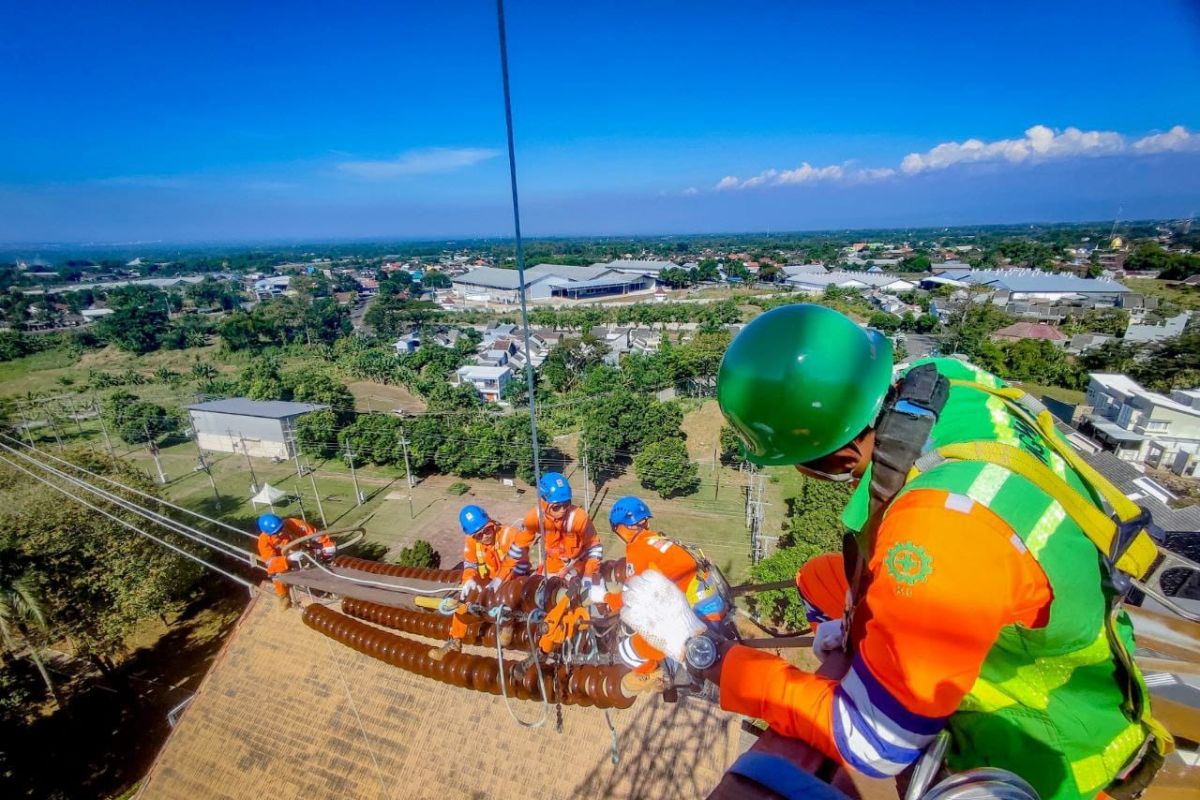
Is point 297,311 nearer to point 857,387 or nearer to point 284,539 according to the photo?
point 284,539

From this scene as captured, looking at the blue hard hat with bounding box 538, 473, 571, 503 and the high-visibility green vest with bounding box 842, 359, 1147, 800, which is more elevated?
the high-visibility green vest with bounding box 842, 359, 1147, 800

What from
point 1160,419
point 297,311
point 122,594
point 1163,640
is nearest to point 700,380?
point 1160,419

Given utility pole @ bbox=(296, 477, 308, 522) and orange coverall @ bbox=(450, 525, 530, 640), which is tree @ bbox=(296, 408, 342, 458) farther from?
orange coverall @ bbox=(450, 525, 530, 640)

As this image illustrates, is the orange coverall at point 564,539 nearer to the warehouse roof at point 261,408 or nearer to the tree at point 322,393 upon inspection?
the warehouse roof at point 261,408

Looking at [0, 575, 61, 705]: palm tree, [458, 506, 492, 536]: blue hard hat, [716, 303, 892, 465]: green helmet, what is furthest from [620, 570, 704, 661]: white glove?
[0, 575, 61, 705]: palm tree

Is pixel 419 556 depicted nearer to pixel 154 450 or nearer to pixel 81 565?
pixel 81 565

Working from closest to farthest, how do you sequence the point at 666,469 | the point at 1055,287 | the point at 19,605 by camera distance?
the point at 19,605, the point at 666,469, the point at 1055,287

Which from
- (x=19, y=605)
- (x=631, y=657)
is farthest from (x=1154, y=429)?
(x=19, y=605)
